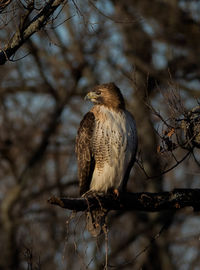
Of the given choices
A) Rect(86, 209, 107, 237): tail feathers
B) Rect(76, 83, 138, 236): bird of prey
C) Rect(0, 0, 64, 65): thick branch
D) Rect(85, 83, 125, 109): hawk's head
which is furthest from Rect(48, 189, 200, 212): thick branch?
Rect(0, 0, 64, 65): thick branch

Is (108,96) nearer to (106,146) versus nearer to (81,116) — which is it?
(106,146)

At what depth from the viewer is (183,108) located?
18.2ft

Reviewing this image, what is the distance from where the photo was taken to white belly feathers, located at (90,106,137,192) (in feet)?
21.0

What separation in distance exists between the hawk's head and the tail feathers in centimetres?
133

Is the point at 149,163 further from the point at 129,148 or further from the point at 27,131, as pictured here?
the point at 129,148

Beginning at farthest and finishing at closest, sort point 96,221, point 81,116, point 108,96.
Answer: point 81,116
point 108,96
point 96,221

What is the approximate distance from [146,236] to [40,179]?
3206mm

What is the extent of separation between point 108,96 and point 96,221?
1.72 meters

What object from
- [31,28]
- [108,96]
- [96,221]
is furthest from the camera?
[108,96]

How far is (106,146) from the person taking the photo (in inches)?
254

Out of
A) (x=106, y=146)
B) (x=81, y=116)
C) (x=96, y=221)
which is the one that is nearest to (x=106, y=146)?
(x=106, y=146)

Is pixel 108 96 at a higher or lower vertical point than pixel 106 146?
higher

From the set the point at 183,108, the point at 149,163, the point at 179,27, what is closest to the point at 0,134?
the point at 149,163

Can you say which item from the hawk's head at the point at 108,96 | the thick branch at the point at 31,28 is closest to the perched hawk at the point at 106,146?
the hawk's head at the point at 108,96
